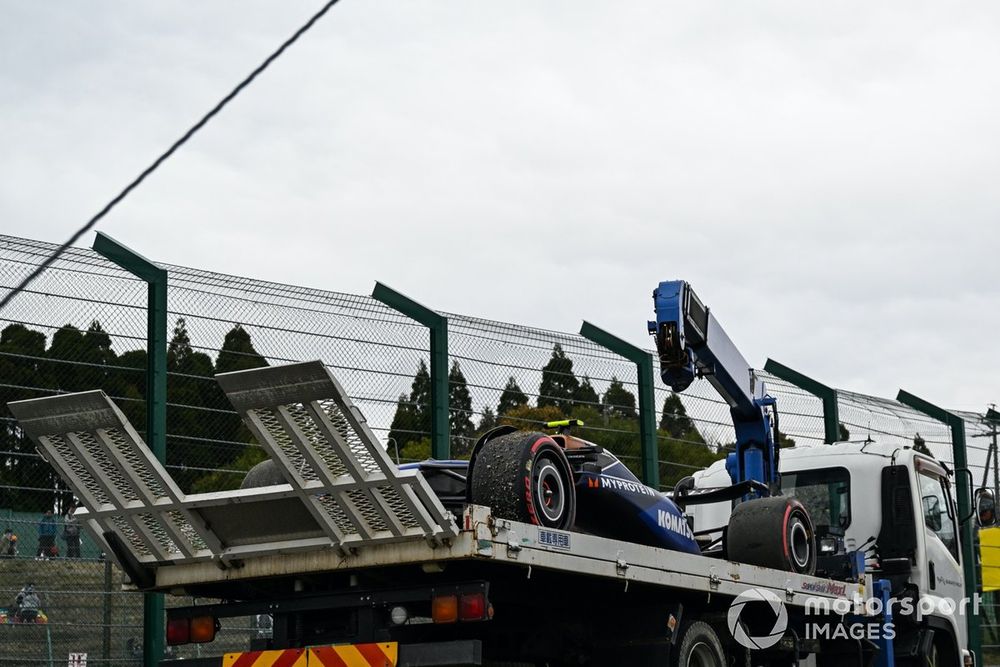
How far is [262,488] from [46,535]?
2.87 metres

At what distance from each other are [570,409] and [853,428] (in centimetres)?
443

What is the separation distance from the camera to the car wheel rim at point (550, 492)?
22.6 ft

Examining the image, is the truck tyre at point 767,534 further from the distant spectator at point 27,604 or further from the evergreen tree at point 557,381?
the distant spectator at point 27,604

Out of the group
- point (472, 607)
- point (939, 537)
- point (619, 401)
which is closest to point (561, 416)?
point (619, 401)

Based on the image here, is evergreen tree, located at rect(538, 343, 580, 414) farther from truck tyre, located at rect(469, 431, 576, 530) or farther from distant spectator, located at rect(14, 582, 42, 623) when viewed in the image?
truck tyre, located at rect(469, 431, 576, 530)

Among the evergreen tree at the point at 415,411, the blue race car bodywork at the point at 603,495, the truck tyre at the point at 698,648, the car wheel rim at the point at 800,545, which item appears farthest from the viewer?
the evergreen tree at the point at 415,411

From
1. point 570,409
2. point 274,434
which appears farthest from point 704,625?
point 570,409

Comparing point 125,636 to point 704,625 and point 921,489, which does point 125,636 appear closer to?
point 704,625

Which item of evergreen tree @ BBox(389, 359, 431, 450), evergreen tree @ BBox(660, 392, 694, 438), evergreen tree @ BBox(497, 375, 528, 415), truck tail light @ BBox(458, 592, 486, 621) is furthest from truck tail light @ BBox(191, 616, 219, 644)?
evergreen tree @ BBox(660, 392, 694, 438)

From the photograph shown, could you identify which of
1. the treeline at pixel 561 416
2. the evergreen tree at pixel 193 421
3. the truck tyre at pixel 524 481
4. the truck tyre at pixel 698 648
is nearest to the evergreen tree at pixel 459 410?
the treeline at pixel 561 416

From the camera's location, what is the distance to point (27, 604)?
8.88 metres

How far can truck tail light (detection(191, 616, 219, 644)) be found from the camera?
7484mm

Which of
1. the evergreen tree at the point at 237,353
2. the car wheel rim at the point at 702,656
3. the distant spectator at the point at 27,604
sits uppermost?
the evergreen tree at the point at 237,353

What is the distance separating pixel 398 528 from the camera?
639cm
